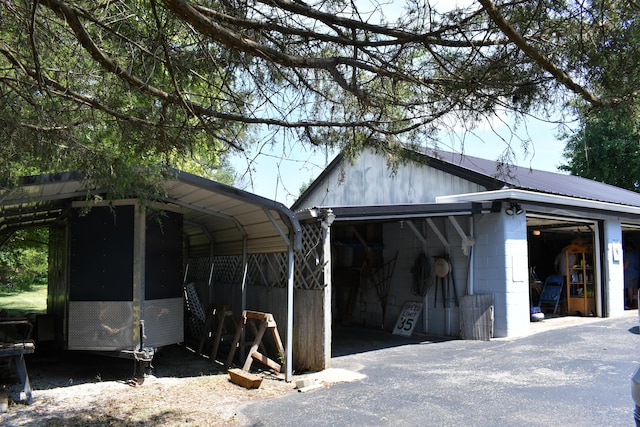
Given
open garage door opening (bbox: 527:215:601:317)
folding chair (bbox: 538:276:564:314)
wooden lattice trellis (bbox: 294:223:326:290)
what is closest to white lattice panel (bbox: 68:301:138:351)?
wooden lattice trellis (bbox: 294:223:326:290)

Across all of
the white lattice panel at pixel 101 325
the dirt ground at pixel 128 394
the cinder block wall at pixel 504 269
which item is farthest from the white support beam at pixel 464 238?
the white lattice panel at pixel 101 325

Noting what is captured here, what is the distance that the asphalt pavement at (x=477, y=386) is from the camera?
212 inches

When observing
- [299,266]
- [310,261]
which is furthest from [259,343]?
[310,261]

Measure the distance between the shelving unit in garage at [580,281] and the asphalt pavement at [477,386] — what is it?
314 cm

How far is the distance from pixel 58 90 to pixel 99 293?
3626 millimetres

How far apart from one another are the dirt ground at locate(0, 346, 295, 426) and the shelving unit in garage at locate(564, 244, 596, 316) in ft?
30.5

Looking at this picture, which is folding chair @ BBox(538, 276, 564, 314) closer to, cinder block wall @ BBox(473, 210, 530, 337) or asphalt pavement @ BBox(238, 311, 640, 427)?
asphalt pavement @ BBox(238, 311, 640, 427)

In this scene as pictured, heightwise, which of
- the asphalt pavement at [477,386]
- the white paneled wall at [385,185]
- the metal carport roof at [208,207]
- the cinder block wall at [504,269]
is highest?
the white paneled wall at [385,185]

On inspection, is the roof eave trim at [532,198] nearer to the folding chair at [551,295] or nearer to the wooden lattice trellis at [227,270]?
the folding chair at [551,295]

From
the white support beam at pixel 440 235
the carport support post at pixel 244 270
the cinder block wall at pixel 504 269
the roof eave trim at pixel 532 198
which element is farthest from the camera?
the white support beam at pixel 440 235

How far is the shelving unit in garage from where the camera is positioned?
13102mm

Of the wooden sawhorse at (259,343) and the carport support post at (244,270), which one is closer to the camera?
the wooden sawhorse at (259,343)

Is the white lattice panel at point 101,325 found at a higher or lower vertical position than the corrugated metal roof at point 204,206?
lower

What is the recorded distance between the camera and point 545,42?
4.13 m
